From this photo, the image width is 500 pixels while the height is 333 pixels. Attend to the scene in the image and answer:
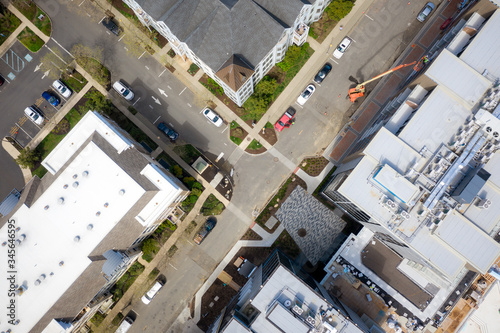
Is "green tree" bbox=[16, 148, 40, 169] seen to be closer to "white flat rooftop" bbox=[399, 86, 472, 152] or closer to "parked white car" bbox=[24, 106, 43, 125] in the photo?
"parked white car" bbox=[24, 106, 43, 125]

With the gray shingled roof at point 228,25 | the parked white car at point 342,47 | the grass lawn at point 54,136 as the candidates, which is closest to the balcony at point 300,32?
the gray shingled roof at point 228,25

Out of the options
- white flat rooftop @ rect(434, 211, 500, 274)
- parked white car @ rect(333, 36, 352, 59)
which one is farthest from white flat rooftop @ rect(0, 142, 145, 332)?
white flat rooftop @ rect(434, 211, 500, 274)

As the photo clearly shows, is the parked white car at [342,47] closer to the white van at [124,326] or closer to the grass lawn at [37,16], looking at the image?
the grass lawn at [37,16]

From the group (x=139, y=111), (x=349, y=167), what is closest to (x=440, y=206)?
(x=349, y=167)

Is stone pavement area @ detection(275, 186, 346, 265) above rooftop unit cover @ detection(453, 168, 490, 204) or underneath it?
underneath

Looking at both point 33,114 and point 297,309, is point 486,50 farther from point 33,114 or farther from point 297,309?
point 33,114

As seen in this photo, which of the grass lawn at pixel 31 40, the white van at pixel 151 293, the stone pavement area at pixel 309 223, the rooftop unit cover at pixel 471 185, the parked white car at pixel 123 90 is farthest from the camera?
the grass lawn at pixel 31 40
